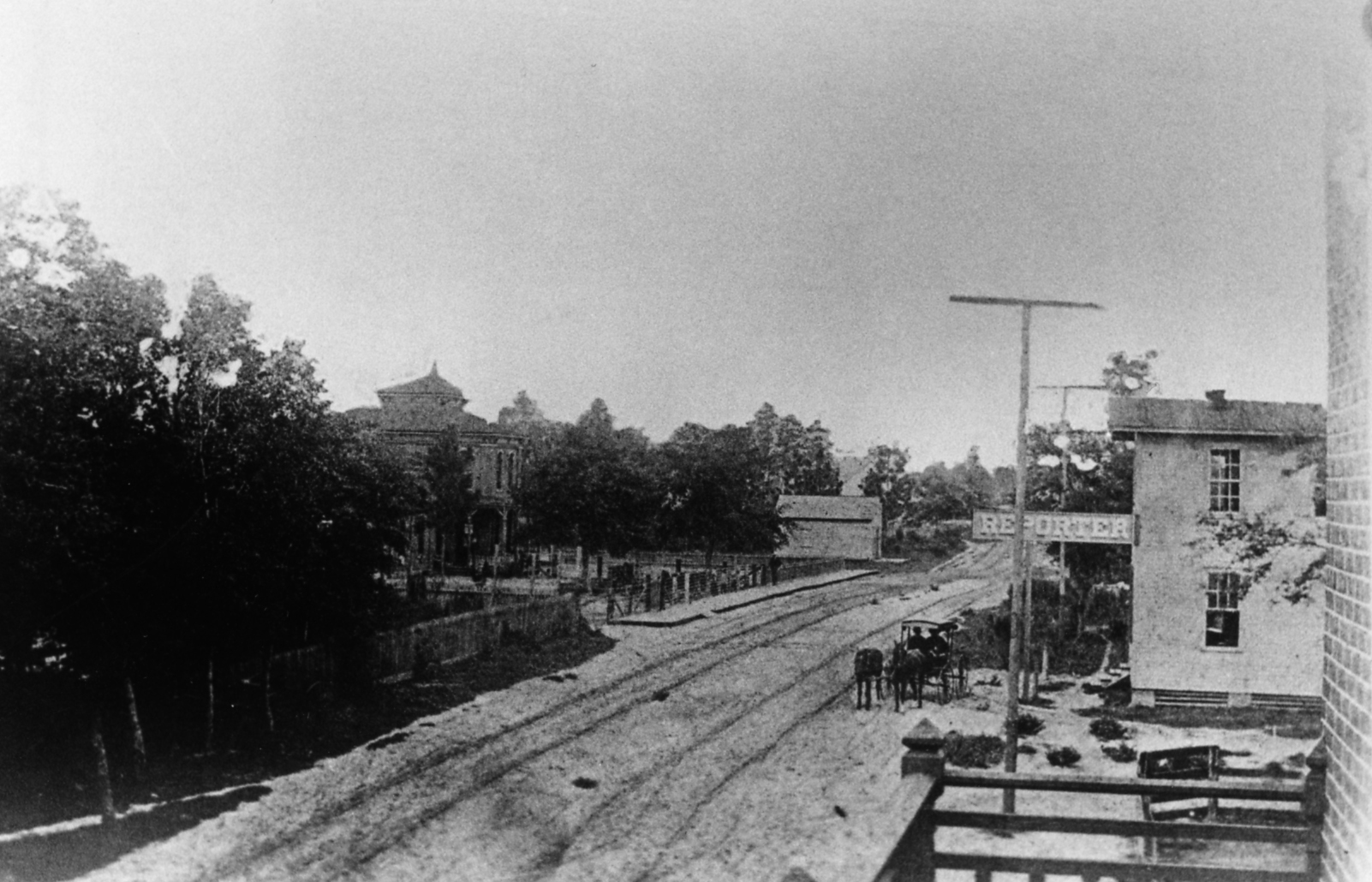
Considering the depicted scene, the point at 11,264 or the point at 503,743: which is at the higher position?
the point at 11,264

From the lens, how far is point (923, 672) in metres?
17.5

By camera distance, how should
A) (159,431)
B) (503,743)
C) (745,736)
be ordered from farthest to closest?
(745,736) → (503,743) → (159,431)

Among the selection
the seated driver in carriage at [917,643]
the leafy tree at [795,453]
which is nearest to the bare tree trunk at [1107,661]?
the seated driver in carriage at [917,643]

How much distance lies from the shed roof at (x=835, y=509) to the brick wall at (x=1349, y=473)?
2781 cm

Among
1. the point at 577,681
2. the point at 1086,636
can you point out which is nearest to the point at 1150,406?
the point at 1086,636

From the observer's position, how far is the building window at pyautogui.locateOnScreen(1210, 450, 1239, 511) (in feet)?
55.1

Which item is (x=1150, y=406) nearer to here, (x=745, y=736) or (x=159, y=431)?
(x=745, y=736)

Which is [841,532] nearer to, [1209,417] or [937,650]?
[937,650]

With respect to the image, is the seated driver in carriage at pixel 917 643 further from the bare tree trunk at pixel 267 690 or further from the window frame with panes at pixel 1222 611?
the bare tree trunk at pixel 267 690

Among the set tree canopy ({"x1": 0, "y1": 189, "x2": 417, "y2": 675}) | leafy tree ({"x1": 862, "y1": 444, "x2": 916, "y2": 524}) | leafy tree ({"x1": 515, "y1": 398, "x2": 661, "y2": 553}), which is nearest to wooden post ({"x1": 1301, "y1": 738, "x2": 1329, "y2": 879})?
tree canopy ({"x1": 0, "y1": 189, "x2": 417, "y2": 675})

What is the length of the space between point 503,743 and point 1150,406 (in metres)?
12.5

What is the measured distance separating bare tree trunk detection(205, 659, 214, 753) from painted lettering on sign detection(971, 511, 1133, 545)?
1037 cm

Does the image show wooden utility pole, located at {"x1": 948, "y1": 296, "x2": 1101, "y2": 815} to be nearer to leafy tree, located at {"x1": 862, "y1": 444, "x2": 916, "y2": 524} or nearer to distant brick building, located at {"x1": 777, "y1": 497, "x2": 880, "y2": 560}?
leafy tree, located at {"x1": 862, "y1": 444, "x2": 916, "y2": 524}

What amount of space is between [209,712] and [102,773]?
2.42 meters
